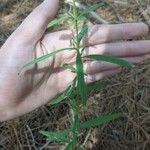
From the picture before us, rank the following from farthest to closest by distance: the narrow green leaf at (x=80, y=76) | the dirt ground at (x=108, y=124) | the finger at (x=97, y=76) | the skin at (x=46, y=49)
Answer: the dirt ground at (x=108, y=124)
the finger at (x=97, y=76)
the skin at (x=46, y=49)
the narrow green leaf at (x=80, y=76)

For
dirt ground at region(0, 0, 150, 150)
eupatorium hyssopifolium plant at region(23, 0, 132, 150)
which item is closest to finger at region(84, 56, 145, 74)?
eupatorium hyssopifolium plant at region(23, 0, 132, 150)

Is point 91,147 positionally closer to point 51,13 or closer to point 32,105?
point 32,105

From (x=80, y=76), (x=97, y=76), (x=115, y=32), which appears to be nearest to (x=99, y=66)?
(x=97, y=76)

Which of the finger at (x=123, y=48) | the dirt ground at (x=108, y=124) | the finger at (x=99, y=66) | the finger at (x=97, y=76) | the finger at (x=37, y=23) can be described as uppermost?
the finger at (x=37, y=23)

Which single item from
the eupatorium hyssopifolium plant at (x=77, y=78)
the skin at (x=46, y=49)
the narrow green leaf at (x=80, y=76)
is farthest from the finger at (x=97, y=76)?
the narrow green leaf at (x=80, y=76)

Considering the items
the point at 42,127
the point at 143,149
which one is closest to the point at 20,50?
the point at 42,127

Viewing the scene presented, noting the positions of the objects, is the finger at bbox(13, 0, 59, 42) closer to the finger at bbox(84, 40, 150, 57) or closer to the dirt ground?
the finger at bbox(84, 40, 150, 57)

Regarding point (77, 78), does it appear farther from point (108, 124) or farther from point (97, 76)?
point (108, 124)

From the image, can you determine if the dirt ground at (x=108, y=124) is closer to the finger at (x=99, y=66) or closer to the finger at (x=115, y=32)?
the finger at (x=99, y=66)

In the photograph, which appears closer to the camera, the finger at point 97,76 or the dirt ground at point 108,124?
the finger at point 97,76
